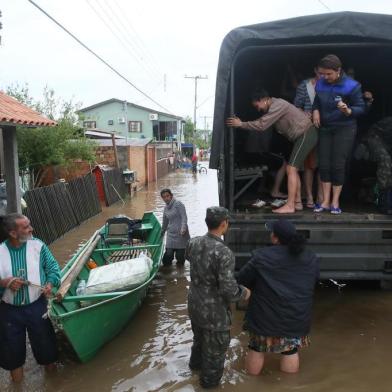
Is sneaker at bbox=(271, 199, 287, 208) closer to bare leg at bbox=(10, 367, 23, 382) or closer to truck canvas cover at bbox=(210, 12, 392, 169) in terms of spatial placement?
truck canvas cover at bbox=(210, 12, 392, 169)

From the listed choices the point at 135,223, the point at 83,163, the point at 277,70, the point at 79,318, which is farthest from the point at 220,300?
the point at 83,163

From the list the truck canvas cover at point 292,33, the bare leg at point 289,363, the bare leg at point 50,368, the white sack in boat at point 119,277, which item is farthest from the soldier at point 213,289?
the bare leg at point 50,368

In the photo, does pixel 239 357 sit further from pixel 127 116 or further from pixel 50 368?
pixel 127 116

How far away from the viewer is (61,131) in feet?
45.6

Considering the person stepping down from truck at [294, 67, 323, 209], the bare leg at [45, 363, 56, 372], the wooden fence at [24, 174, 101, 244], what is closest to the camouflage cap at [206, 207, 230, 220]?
the person stepping down from truck at [294, 67, 323, 209]

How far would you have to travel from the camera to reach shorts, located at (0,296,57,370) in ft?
12.8

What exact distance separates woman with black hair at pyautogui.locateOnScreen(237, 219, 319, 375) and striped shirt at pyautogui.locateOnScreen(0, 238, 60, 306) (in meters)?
1.78

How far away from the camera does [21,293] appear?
153 inches

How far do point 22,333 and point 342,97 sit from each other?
3.91 metres

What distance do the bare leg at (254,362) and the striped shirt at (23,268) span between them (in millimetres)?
1961

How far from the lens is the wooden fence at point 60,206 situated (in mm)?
9609

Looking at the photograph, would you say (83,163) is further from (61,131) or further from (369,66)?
(369,66)

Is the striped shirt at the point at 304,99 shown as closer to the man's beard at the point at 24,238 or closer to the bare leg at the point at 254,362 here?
the bare leg at the point at 254,362

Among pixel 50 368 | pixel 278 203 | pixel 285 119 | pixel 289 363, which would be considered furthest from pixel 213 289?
pixel 285 119
